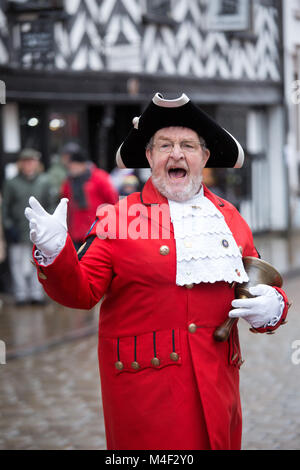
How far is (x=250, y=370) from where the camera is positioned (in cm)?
677

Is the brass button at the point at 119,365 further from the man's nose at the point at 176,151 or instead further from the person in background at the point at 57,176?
the person in background at the point at 57,176

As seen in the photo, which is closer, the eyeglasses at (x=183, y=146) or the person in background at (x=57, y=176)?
the eyeglasses at (x=183, y=146)

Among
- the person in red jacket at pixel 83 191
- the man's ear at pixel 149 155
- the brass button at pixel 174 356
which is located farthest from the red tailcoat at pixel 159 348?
the person in red jacket at pixel 83 191

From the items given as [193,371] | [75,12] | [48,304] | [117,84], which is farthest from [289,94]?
[193,371]

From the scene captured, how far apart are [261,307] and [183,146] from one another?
2.19 feet

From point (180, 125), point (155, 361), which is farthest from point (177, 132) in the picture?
point (155, 361)

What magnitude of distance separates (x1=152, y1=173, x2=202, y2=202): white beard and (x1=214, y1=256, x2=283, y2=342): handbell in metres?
0.34

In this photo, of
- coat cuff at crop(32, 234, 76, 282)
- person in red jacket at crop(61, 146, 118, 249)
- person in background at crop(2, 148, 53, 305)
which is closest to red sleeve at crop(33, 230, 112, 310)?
coat cuff at crop(32, 234, 76, 282)

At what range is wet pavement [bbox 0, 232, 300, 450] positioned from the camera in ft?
17.2

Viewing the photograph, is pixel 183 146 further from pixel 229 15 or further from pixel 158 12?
pixel 229 15

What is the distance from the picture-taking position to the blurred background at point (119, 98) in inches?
364

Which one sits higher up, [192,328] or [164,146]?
[164,146]

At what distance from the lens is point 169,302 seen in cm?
311
